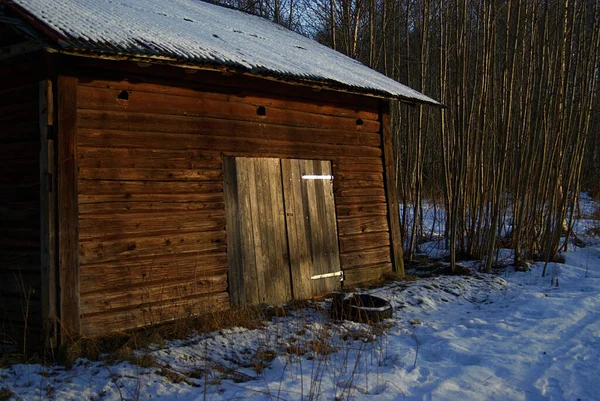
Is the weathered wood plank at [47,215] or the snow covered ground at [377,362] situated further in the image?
the weathered wood plank at [47,215]

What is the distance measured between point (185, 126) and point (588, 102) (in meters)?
8.11

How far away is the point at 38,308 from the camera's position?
198 inches

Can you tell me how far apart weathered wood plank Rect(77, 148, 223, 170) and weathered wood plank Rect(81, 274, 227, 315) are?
4.18ft

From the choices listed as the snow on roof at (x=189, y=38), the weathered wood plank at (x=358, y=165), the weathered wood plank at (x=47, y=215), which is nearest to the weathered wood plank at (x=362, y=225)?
the weathered wood plank at (x=358, y=165)

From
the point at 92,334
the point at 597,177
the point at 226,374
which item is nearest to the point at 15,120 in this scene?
the point at 92,334

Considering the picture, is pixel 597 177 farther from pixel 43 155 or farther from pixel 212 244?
pixel 43 155

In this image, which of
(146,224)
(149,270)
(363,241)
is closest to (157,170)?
Result: (146,224)

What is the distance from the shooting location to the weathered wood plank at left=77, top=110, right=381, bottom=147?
5.41m

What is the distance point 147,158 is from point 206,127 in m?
0.87

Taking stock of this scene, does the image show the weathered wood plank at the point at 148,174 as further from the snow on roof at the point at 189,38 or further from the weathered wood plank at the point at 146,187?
the snow on roof at the point at 189,38

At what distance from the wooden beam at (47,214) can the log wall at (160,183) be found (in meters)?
0.27

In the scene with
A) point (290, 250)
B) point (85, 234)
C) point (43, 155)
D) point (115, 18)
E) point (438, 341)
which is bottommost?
point (438, 341)

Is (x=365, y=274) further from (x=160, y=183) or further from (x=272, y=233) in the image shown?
(x=160, y=183)

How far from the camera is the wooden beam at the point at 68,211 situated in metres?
4.91
